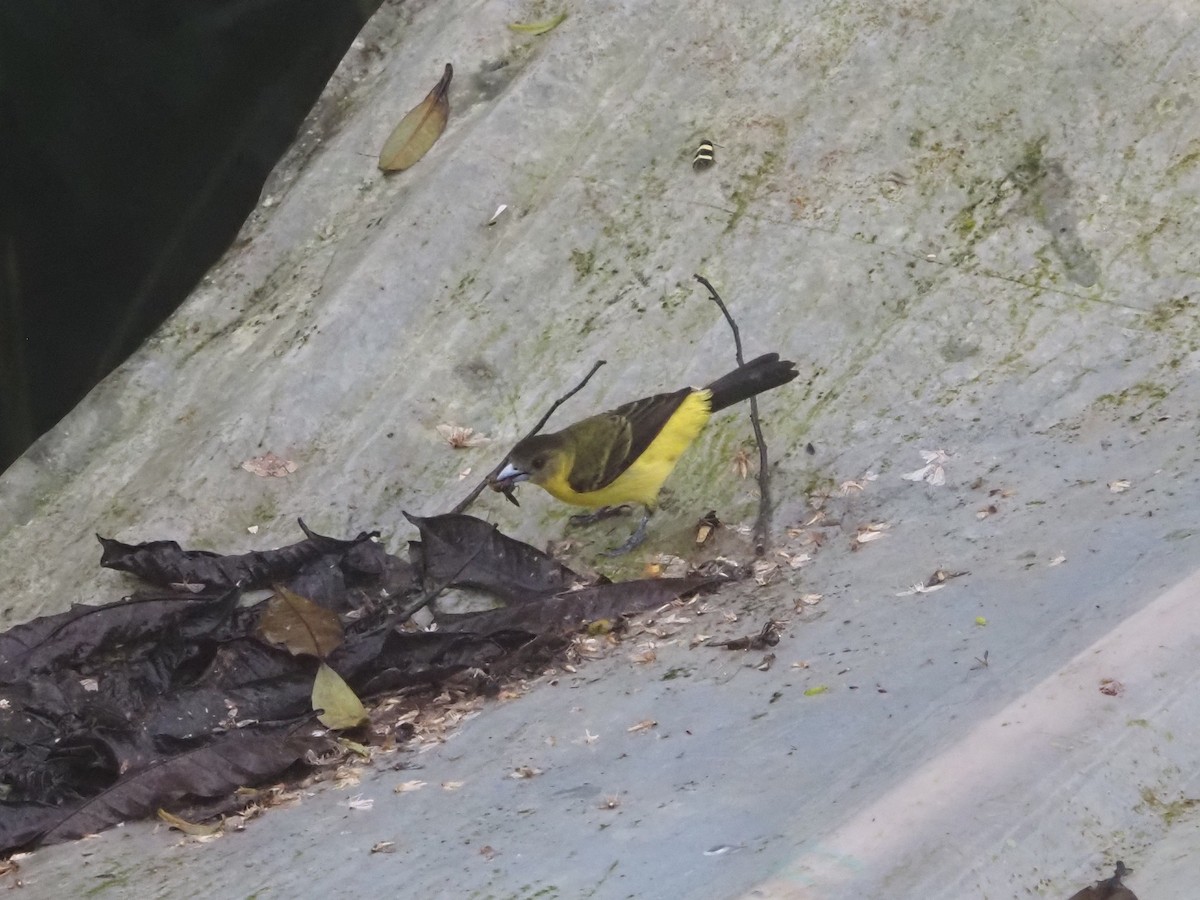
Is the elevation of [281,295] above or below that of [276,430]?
above

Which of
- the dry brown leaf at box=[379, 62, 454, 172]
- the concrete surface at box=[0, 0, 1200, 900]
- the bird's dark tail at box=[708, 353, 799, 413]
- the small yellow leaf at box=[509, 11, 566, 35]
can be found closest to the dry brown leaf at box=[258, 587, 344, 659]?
the concrete surface at box=[0, 0, 1200, 900]

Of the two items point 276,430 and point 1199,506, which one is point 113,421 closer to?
point 276,430

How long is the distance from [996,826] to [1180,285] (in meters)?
2.08

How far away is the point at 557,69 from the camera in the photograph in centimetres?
452

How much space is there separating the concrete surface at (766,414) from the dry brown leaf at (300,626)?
1.65ft

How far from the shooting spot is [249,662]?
3.02 metres

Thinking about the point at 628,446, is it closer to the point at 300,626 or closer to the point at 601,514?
the point at 601,514

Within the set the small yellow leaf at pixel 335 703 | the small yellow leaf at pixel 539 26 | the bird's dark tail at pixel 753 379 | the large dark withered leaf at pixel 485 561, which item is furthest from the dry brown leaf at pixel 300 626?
the small yellow leaf at pixel 539 26

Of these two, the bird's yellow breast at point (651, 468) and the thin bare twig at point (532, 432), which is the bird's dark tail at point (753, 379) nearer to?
the bird's yellow breast at point (651, 468)

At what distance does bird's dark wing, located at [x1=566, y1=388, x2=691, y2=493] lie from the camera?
3.42m

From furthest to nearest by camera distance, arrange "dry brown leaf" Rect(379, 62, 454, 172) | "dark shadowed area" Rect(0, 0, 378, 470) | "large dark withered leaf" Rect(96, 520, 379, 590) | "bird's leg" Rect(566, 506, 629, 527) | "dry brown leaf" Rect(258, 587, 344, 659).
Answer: "dry brown leaf" Rect(379, 62, 454, 172)
"dark shadowed area" Rect(0, 0, 378, 470)
"bird's leg" Rect(566, 506, 629, 527)
"large dark withered leaf" Rect(96, 520, 379, 590)
"dry brown leaf" Rect(258, 587, 344, 659)

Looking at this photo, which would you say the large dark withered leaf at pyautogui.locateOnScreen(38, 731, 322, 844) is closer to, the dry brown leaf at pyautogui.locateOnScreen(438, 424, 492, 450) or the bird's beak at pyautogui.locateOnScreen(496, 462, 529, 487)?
the bird's beak at pyautogui.locateOnScreen(496, 462, 529, 487)

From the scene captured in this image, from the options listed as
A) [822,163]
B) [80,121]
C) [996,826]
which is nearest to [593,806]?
[996,826]

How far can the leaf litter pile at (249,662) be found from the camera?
2.63m
